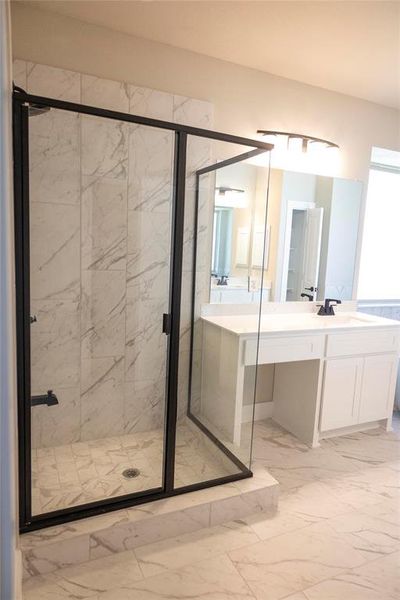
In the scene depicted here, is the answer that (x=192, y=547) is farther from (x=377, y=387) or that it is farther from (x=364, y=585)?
(x=377, y=387)

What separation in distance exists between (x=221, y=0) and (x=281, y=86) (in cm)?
104

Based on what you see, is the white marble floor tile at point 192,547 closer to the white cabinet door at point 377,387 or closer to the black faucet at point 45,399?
the black faucet at point 45,399

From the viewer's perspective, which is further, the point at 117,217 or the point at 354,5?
the point at 117,217

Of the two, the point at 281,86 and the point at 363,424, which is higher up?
the point at 281,86

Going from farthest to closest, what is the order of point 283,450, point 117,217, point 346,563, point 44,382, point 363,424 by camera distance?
point 363,424 < point 283,450 < point 117,217 < point 44,382 < point 346,563

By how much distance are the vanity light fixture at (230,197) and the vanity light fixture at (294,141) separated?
538mm

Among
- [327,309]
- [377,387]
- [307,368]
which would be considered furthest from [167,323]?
[377,387]

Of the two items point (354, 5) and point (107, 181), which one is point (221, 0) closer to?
point (354, 5)

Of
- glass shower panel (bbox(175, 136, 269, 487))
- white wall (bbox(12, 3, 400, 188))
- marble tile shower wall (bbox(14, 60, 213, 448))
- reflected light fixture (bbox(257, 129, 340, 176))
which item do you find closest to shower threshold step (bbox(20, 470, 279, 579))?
glass shower panel (bbox(175, 136, 269, 487))

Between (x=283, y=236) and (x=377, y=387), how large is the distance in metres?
1.38

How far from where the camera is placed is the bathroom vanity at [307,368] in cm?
256

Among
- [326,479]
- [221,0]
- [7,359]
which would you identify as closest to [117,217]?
[221,0]

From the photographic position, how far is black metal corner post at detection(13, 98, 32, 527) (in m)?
1.56

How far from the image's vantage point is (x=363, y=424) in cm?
320
